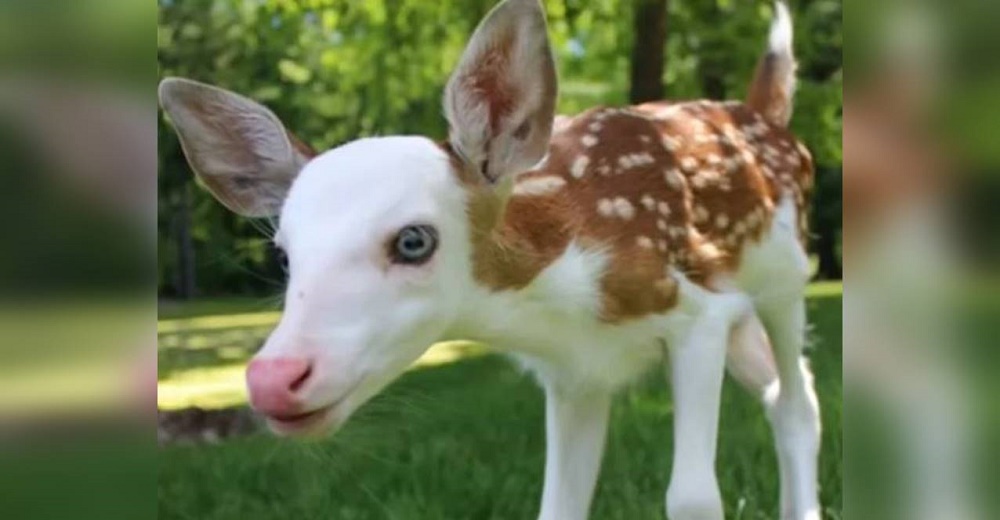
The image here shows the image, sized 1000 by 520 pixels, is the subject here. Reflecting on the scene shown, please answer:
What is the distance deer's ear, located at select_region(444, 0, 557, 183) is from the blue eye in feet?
0.37

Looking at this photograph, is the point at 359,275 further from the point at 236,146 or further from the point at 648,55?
the point at 648,55

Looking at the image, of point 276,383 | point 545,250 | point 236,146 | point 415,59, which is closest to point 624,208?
point 545,250

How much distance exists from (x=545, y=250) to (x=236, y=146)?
0.36 m

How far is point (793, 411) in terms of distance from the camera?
1938 mm

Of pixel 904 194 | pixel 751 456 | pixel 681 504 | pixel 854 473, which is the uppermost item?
pixel 904 194

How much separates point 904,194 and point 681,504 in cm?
92

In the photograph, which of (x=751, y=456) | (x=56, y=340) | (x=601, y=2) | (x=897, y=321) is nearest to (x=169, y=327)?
(x=601, y=2)

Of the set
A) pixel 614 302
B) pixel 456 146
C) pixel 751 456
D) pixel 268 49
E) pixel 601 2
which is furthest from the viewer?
pixel 268 49

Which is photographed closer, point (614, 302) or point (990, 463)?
point (990, 463)

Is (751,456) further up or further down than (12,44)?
further down

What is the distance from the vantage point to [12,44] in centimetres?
81

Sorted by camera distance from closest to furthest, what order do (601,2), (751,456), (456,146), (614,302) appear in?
1. (456,146)
2. (614,302)
3. (751,456)
4. (601,2)

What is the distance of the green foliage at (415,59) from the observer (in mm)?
4039

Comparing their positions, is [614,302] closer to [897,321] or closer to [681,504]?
[681,504]
